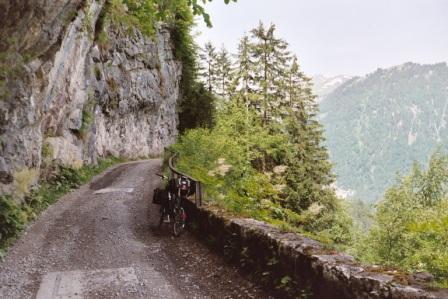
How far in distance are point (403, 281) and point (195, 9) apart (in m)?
4.72

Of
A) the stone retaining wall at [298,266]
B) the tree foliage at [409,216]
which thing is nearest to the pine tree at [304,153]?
the tree foliage at [409,216]

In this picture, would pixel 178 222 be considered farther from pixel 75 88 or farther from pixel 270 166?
pixel 270 166

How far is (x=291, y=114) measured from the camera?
37.2m

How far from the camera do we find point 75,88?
20.7m

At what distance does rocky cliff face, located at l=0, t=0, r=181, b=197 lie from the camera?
11.6m

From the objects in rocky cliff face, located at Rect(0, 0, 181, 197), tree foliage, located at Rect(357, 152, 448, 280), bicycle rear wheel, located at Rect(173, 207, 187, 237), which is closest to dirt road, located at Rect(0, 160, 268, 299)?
bicycle rear wheel, located at Rect(173, 207, 187, 237)

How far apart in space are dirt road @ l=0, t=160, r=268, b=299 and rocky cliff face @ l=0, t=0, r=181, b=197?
2.47m

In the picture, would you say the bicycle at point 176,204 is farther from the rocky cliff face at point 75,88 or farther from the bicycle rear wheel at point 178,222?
the rocky cliff face at point 75,88

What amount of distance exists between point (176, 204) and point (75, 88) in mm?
12650

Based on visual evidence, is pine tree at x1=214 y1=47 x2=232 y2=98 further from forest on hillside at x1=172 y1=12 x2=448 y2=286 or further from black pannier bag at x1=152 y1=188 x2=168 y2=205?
black pannier bag at x1=152 y1=188 x2=168 y2=205

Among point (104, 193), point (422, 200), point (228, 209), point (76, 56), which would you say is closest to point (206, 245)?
point (228, 209)

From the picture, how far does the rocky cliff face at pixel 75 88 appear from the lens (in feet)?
38.2

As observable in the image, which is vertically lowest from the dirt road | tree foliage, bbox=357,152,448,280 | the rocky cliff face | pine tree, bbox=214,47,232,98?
tree foliage, bbox=357,152,448,280

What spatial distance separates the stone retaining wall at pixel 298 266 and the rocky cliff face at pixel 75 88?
23.3ft
